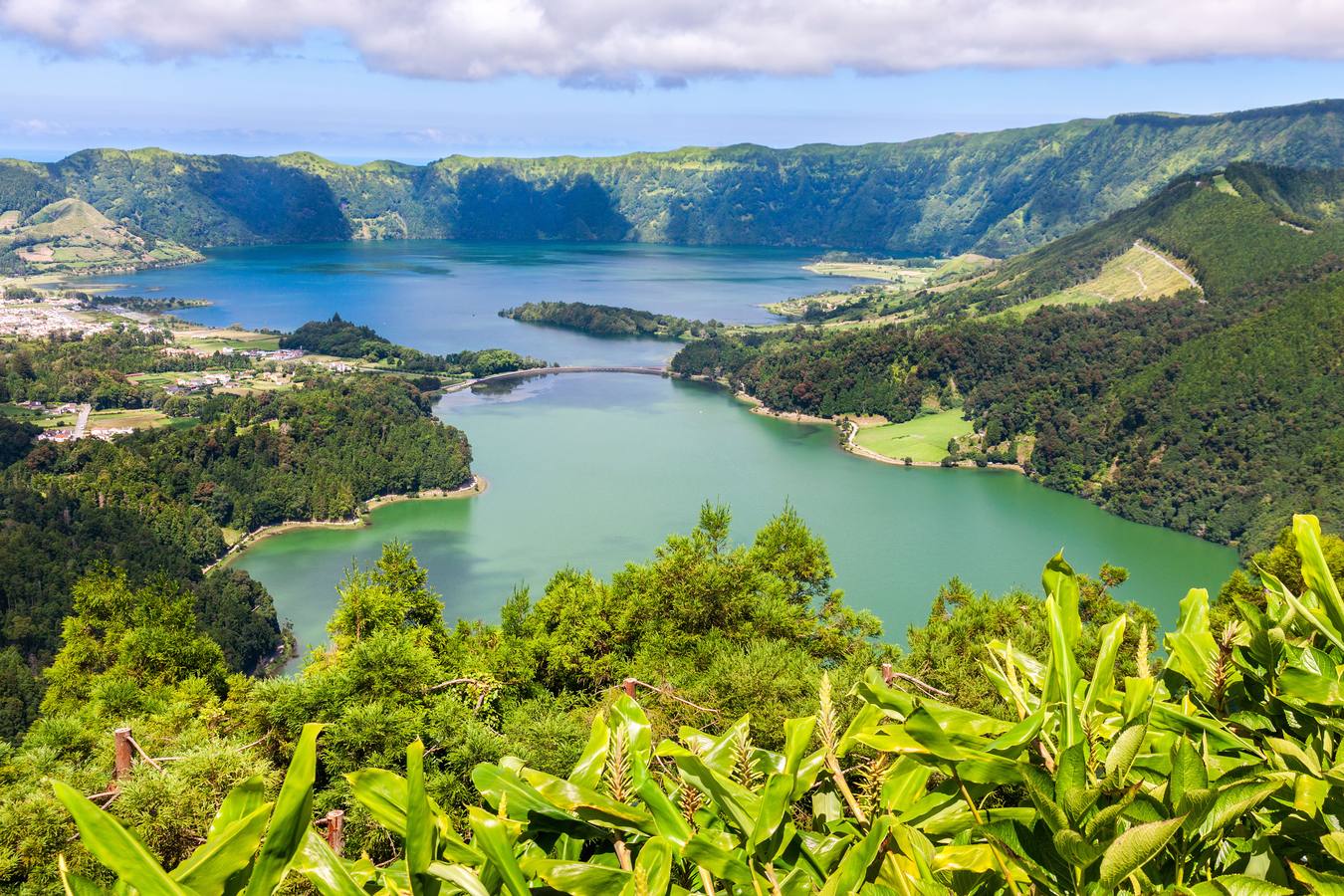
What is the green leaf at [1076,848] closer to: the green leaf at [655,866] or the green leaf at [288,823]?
the green leaf at [655,866]

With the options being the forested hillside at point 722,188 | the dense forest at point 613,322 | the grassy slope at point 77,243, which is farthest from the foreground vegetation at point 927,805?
the forested hillside at point 722,188

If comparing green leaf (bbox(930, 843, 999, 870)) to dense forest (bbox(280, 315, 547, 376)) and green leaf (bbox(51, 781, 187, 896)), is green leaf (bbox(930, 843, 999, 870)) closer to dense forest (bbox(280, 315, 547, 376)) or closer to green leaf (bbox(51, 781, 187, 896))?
green leaf (bbox(51, 781, 187, 896))

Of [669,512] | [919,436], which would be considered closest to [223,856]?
[669,512]

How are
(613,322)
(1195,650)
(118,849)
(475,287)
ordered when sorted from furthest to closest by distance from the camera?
(475,287)
(613,322)
(1195,650)
(118,849)

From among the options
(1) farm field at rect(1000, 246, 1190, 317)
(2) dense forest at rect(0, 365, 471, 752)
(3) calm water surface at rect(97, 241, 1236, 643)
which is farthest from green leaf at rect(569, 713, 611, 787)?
(1) farm field at rect(1000, 246, 1190, 317)

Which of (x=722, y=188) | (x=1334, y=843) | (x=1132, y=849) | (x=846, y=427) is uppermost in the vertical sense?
(x=722, y=188)

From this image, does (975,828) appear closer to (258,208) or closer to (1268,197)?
(1268,197)

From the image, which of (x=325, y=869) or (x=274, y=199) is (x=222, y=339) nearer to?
(x=325, y=869)
